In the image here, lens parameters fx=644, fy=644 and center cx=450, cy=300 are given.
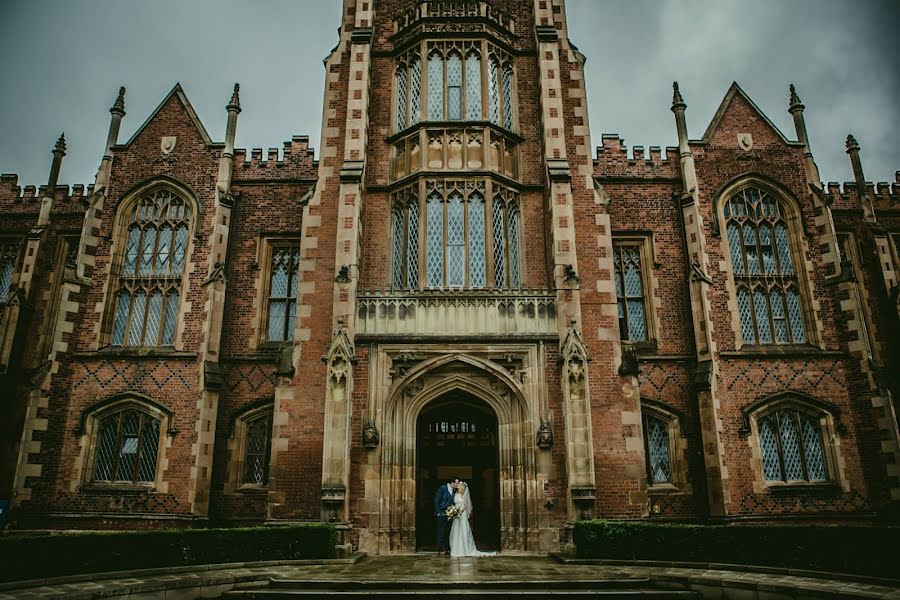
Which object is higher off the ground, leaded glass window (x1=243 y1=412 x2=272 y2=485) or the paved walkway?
leaded glass window (x1=243 y1=412 x2=272 y2=485)

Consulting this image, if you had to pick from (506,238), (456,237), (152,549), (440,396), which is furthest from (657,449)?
(152,549)

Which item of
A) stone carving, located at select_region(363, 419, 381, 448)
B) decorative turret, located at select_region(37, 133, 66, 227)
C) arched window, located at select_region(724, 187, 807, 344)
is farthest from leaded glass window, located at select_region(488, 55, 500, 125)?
decorative turret, located at select_region(37, 133, 66, 227)

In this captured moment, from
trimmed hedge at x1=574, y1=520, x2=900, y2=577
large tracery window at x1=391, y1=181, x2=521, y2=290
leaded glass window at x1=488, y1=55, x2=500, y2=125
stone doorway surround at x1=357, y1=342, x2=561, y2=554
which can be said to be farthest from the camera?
leaded glass window at x1=488, y1=55, x2=500, y2=125

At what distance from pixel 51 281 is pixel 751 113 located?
2426 cm

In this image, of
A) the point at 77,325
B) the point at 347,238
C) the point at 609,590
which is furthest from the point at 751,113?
the point at 77,325

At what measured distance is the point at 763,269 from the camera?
20.1 m

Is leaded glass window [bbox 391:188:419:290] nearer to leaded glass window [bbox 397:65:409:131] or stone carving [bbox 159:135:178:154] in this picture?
leaded glass window [bbox 397:65:409:131]

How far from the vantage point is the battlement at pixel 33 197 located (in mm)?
22766

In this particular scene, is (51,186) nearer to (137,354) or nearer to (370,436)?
(137,354)

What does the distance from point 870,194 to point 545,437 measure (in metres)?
17.1

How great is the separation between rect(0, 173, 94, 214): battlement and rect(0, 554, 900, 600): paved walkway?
1686 cm

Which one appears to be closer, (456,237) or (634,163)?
(456,237)

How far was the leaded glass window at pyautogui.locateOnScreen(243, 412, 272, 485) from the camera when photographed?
727 inches

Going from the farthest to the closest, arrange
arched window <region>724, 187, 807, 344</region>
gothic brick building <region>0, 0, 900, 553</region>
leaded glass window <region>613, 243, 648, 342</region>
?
leaded glass window <region>613, 243, 648, 342</region>, arched window <region>724, 187, 807, 344</region>, gothic brick building <region>0, 0, 900, 553</region>
